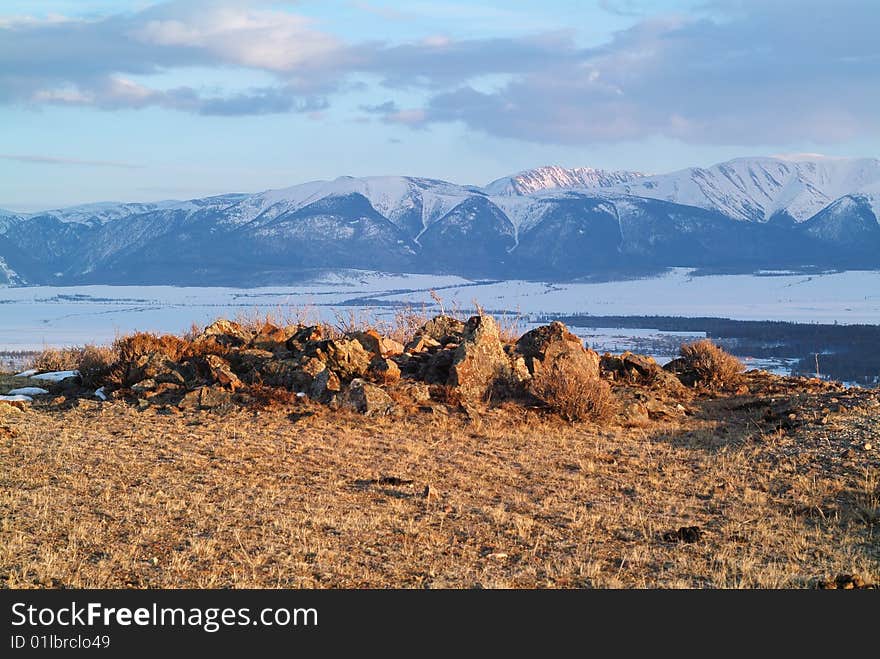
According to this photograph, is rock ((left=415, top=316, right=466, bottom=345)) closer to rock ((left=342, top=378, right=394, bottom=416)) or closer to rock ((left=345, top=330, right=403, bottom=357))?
rock ((left=345, top=330, right=403, bottom=357))

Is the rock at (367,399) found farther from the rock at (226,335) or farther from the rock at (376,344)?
the rock at (226,335)

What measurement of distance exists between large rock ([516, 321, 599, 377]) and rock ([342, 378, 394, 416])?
7.97 feet

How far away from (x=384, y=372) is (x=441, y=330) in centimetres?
337

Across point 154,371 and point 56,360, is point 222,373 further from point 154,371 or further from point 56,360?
point 56,360

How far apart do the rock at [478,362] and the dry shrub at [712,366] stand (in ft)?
12.2

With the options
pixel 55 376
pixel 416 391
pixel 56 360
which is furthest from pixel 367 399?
pixel 56 360

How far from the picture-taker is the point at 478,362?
1297 cm

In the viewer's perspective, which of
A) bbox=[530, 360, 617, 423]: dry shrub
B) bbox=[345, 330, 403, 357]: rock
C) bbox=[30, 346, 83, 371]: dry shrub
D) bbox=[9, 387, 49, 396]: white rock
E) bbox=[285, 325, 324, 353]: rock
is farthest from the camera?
bbox=[30, 346, 83, 371]: dry shrub

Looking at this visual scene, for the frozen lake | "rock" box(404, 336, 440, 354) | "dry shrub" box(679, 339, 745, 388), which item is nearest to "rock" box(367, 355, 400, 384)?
"rock" box(404, 336, 440, 354)

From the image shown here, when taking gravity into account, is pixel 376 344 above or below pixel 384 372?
above

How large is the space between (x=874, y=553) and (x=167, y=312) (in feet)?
288

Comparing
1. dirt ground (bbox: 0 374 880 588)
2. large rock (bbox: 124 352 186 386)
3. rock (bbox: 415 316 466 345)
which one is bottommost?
dirt ground (bbox: 0 374 880 588)

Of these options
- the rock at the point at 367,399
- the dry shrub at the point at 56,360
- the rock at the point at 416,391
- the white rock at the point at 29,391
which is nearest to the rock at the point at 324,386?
the rock at the point at 367,399

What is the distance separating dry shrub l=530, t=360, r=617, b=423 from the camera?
12.1m
